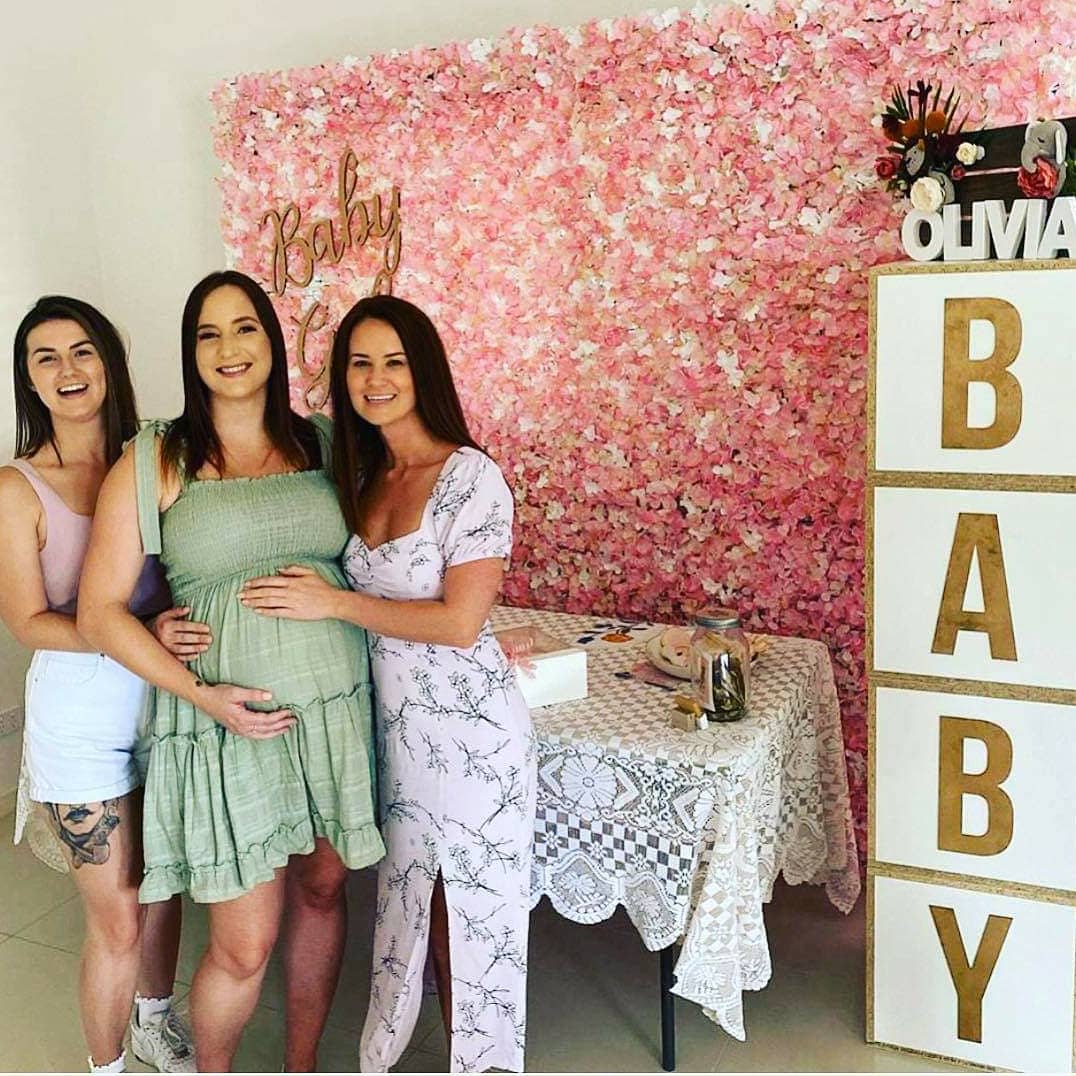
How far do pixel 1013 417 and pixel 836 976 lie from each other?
133cm

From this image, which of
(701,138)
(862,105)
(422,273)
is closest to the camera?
(862,105)

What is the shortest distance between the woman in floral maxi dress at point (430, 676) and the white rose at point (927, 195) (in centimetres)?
89

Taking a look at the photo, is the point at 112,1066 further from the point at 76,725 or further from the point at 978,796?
the point at 978,796

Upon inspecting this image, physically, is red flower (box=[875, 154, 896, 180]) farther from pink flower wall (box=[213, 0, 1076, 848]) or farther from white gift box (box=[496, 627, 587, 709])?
white gift box (box=[496, 627, 587, 709])

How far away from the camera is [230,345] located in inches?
78.4

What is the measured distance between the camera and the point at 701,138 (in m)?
2.76

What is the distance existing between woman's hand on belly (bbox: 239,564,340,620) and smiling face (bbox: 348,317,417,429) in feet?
1.00

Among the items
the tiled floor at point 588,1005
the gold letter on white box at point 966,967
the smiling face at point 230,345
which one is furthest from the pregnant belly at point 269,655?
the gold letter on white box at point 966,967

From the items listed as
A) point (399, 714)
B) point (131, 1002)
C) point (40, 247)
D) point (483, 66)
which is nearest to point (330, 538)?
point (399, 714)

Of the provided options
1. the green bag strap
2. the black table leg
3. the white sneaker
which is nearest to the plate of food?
the black table leg

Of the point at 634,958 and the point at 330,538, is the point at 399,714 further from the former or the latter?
the point at 634,958

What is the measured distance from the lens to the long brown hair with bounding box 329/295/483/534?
206cm

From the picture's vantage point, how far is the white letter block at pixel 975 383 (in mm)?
2010

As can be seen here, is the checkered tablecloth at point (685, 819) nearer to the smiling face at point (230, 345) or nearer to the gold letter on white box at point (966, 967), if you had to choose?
the gold letter on white box at point (966, 967)
